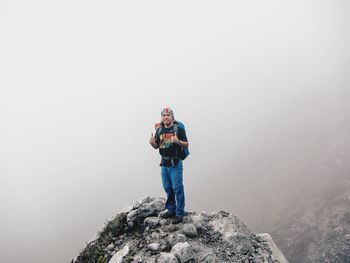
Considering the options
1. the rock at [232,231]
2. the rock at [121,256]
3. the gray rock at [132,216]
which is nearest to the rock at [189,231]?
the rock at [232,231]

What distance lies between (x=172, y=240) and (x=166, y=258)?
81 cm

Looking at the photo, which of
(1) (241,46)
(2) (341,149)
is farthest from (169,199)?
(1) (241,46)

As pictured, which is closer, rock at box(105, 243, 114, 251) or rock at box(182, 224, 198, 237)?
rock at box(182, 224, 198, 237)

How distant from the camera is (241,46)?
18138 centimetres

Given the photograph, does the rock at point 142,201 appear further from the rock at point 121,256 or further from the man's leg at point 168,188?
the rock at point 121,256

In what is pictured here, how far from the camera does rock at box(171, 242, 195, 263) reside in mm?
6695

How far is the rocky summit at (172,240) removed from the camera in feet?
23.1

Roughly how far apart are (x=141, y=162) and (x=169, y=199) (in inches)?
3010

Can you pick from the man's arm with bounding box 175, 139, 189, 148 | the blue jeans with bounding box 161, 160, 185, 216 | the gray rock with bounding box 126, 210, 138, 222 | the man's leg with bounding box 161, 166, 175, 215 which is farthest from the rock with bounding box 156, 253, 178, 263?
the man's arm with bounding box 175, 139, 189, 148

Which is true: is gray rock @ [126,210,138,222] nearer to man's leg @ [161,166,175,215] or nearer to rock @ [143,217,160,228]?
rock @ [143,217,160,228]

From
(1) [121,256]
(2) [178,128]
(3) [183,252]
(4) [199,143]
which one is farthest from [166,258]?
(4) [199,143]

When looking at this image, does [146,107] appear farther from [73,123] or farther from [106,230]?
[106,230]

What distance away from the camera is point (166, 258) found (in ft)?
21.7

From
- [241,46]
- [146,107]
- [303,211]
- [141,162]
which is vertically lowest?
[303,211]
